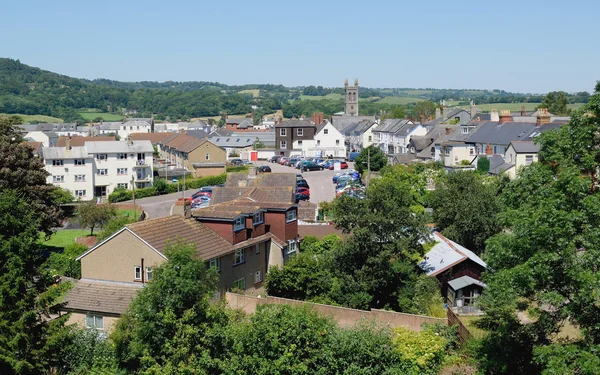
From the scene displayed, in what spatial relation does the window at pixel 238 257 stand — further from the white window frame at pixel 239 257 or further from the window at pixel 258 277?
the window at pixel 258 277

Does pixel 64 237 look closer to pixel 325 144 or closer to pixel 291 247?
pixel 291 247

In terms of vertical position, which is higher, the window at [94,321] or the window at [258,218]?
the window at [258,218]

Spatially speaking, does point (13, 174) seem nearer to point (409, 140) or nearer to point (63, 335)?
point (63, 335)

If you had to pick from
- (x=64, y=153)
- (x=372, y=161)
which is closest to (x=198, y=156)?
(x=64, y=153)

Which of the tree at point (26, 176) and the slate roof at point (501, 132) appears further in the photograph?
the slate roof at point (501, 132)

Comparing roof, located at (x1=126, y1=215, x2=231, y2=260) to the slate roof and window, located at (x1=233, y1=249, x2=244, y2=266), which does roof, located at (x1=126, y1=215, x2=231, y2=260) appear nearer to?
window, located at (x1=233, y1=249, x2=244, y2=266)

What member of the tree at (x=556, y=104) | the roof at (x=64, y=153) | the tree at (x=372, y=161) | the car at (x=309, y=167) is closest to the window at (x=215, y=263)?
the tree at (x=372, y=161)

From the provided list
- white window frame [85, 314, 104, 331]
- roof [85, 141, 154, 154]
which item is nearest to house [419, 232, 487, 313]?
white window frame [85, 314, 104, 331]
